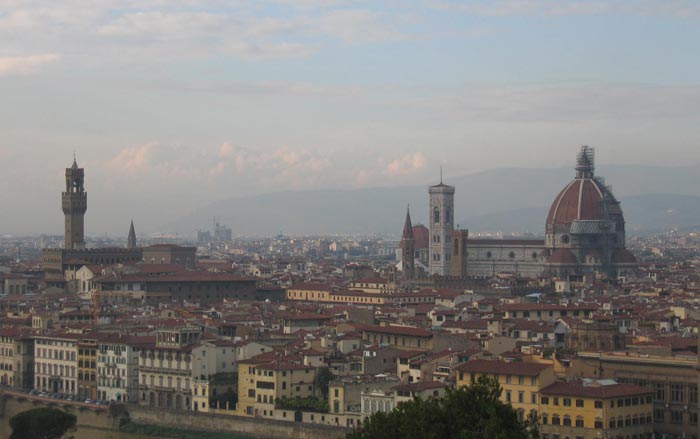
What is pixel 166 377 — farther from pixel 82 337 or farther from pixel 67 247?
pixel 67 247

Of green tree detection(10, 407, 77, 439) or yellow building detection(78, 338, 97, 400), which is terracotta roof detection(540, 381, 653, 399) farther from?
yellow building detection(78, 338, 97, 400)

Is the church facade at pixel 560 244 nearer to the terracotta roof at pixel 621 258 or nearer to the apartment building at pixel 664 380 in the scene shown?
the terracotta roof at pixel 621 258

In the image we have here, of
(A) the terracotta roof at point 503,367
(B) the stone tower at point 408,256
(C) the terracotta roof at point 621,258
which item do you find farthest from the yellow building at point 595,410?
(C) the terracotta roof at point 621,258

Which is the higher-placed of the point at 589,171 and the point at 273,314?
the point at 589,171

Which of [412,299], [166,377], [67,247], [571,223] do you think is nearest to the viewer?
[166,377]

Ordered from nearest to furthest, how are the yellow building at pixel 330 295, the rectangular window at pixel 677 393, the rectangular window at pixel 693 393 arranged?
the rectangular window at pixel 693 393 → the rectangular window at pixel 677 393 → the yellow building at pixel 330 295

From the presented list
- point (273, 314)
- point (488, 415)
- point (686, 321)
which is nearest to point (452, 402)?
point (488, 415)

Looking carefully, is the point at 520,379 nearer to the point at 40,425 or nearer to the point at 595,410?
the point at 595,410

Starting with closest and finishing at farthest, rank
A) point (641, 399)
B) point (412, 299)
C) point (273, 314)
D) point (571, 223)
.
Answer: point (641, 399) → point (273, 314) → point (412, 299) → point (571, 223)

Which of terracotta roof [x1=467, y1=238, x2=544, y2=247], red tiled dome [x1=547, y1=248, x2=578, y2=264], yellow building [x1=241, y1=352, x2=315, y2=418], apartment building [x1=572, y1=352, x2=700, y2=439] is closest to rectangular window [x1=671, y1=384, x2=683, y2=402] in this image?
apartment building [x1=572, y1=352, x2=700, y2=439]
